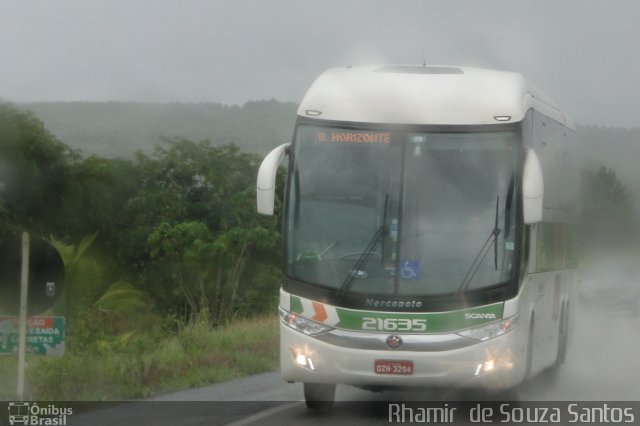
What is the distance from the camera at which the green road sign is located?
11.2 metres

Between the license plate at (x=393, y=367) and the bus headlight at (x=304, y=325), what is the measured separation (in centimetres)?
59

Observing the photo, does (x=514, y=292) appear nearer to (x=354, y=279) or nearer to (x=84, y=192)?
(x=354, y=279)

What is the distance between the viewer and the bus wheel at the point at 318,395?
486 inches

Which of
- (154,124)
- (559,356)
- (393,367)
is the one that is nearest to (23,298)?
(393,367)

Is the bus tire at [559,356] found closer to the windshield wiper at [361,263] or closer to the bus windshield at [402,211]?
the bus windshield at [402,211]

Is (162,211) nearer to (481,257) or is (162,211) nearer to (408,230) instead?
(408,230)

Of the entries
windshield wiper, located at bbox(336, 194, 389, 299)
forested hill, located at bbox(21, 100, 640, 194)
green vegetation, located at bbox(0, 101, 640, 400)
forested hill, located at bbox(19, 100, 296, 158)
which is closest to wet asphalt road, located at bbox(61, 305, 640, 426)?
windshield wiper, located at bbox(336, 194, 389, 299)

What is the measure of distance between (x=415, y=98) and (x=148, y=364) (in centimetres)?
522

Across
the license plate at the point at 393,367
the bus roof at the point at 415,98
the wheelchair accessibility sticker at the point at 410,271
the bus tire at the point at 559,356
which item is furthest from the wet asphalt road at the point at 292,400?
the bus roof at the point at 415,98

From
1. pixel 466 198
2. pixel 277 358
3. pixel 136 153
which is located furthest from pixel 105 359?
pixel 136 153

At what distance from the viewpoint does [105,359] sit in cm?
1531

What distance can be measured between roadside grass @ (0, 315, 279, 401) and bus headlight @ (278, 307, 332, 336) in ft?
8.31

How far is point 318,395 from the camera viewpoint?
12398 millimetres

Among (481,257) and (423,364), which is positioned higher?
(481,257)
